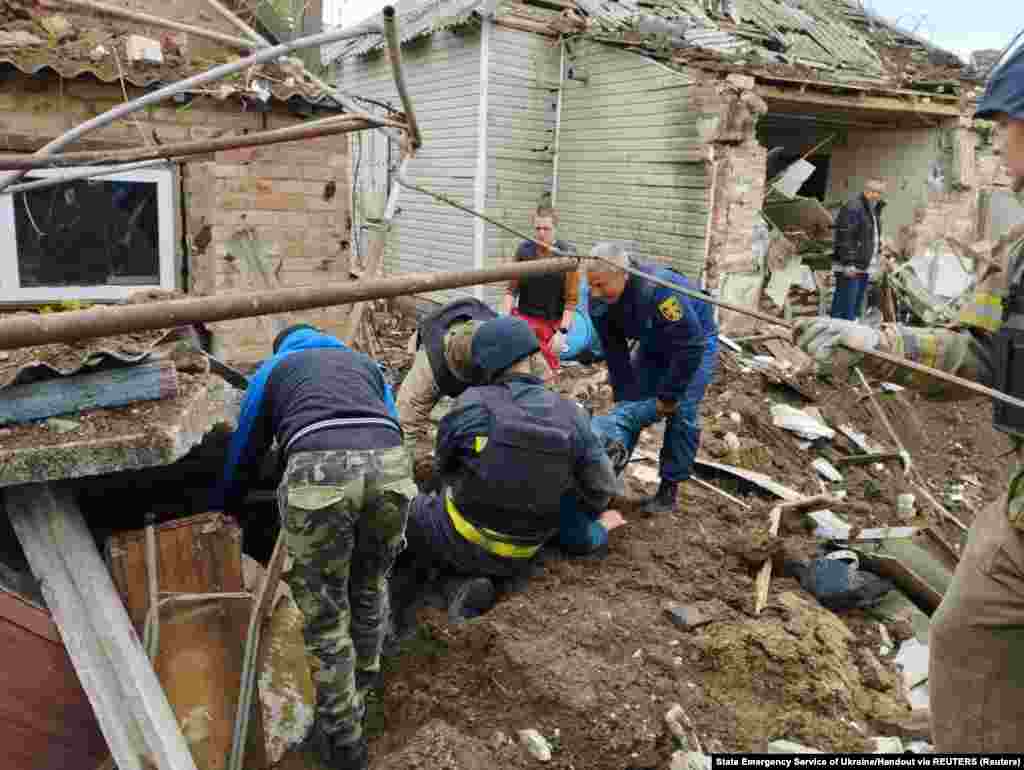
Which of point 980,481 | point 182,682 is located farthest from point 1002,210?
point 182,682

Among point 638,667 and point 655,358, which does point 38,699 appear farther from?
point 655,358

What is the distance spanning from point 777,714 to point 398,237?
35.7 ft

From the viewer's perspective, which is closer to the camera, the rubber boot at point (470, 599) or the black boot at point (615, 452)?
the rubber boot at point (470, 599)

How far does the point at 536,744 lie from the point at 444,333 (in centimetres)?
212

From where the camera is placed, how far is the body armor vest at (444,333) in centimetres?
416

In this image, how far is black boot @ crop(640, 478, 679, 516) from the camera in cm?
498

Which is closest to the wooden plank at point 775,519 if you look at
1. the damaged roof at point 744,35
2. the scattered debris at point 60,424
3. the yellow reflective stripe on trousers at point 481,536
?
the yellow reflective stripe on trousers at point 481,536

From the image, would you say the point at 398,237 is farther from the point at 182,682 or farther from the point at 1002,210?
the point at 182,682

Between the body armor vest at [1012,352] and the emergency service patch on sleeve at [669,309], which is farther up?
the body armor vest at [1012,352]

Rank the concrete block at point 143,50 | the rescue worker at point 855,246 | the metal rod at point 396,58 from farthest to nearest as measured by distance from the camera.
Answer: the rescue worker at point 855,246 → the concrete block at point 143,50 → the metal rod at point 396,58

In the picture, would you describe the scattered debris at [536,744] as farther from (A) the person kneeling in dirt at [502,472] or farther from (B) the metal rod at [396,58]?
(B) the metal rod at [396,58]

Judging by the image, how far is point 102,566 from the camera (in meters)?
2.56

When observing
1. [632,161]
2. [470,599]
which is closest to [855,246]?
[632,161]

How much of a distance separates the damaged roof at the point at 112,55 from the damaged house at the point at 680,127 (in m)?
3.65
